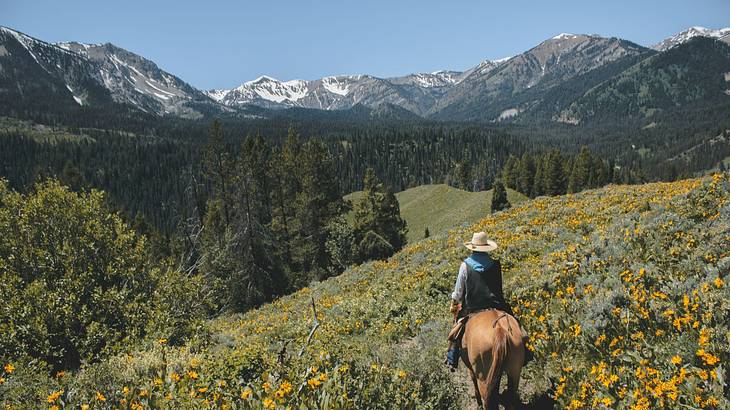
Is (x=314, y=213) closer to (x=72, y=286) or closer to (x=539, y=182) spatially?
(x=72, y=286)

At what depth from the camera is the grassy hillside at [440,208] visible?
215ft

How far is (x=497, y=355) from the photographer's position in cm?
608

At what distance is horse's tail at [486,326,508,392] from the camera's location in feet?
19.9

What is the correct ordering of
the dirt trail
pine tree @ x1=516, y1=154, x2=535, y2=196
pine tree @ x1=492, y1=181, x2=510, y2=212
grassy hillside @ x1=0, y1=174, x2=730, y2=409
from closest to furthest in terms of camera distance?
grassy hillside @ x1=0, y1=174, x2=730, y2=409 < the dirt trail < pine tree @ x1=492, y1=181, x2=510, y2=212 < pine tree @ x1=516, y1=154, x2=535, y2=196

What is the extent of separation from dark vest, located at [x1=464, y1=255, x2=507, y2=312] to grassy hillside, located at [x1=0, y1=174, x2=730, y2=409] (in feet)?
4.76

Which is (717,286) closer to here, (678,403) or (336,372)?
(678,403)

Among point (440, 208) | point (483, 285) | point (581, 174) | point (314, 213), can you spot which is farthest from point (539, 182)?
point (483, 285)

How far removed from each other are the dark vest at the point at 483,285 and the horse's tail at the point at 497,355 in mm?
1283

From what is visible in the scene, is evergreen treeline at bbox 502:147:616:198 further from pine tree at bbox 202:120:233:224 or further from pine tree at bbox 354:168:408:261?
pine tree at bbox 202:120:233:224

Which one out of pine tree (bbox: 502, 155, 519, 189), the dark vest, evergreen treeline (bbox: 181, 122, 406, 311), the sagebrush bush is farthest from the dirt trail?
pine tree (bbox: 502, 155, 519, 189)

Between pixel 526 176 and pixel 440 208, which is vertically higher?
pixel 526 176

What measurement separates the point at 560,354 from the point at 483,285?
6.63ft

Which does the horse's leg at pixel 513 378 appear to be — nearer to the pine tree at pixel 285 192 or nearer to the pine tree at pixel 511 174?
the pine tree at pixel 285 192

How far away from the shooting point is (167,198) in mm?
179375
